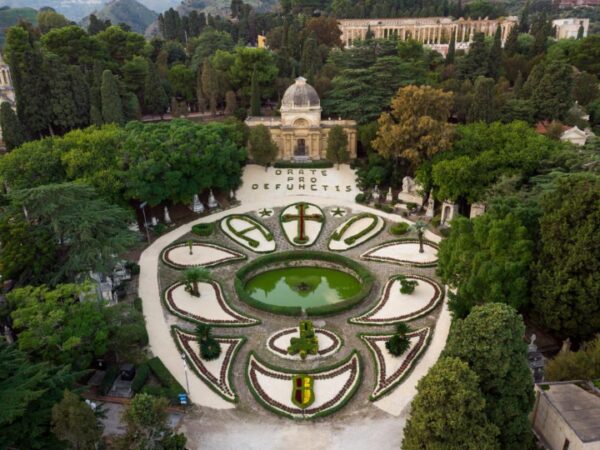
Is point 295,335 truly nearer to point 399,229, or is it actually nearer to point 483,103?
point 399,229

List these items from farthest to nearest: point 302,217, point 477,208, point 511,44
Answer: point 511,44 → point 302,217 → point 477,208

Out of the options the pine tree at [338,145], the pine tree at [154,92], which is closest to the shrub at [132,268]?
the pine tree at [338,145]

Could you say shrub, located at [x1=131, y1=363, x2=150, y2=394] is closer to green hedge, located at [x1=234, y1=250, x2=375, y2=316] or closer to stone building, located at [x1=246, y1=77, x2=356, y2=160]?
green hedge, located at [x1=234, y1=250, x2=375, y2=316]

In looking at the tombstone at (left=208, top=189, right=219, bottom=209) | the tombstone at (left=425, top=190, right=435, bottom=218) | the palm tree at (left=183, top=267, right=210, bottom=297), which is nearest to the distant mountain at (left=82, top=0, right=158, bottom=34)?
the tombstone at (left=208, top=189, right=219, bottom=209)

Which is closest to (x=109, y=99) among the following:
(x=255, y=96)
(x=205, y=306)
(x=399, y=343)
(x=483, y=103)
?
(x=255, y=96)

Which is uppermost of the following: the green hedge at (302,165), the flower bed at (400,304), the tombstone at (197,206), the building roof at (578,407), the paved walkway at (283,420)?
the green hedge at (302,165)

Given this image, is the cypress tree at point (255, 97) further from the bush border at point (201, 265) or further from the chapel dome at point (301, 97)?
the bush border at point (201, 265)

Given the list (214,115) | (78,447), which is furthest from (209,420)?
(214,115)
